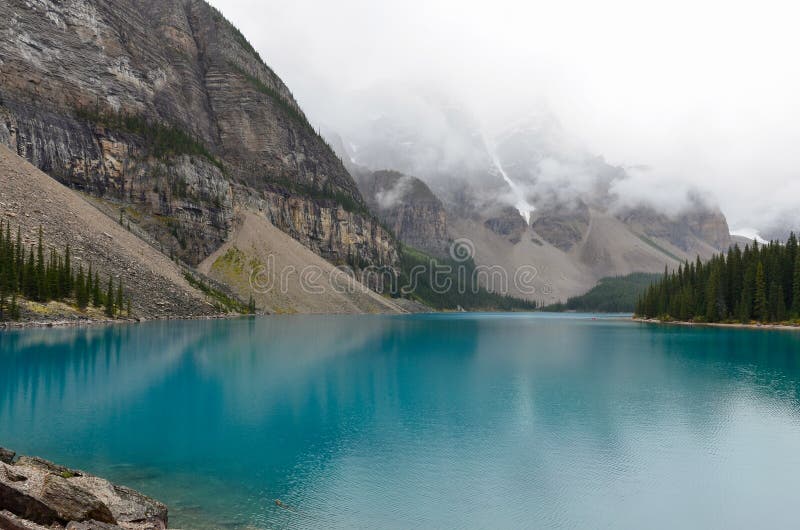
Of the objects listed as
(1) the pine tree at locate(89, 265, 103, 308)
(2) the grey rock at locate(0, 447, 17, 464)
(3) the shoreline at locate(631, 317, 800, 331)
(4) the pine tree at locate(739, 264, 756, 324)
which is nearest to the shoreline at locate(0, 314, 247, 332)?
(1) the pine tree at locate(89, 265, 103, 308)

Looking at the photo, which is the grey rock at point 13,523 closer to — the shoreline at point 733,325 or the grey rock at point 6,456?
the grey rock at point 6,456

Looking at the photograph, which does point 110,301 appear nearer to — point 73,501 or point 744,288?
point 73,501

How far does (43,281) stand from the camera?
223ft

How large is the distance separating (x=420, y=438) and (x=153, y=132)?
150103 mm

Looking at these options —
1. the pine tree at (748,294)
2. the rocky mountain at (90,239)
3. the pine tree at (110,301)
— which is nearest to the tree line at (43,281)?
the pine tree at (110,301)

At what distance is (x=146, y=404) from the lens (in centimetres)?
2503

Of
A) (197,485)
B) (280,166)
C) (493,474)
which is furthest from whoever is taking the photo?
(280,166)

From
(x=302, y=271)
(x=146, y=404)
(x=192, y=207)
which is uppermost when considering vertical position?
(x=192, y=207)

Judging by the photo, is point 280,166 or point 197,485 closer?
point 197,485

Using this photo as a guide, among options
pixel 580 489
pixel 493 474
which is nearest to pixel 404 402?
pixel 493 474

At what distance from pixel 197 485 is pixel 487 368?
28.9 meters

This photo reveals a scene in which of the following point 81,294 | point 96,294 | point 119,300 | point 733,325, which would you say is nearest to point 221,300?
point 119,300

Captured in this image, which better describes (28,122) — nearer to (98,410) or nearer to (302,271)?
→ (302,271)

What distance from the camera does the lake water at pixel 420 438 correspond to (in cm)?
1349
